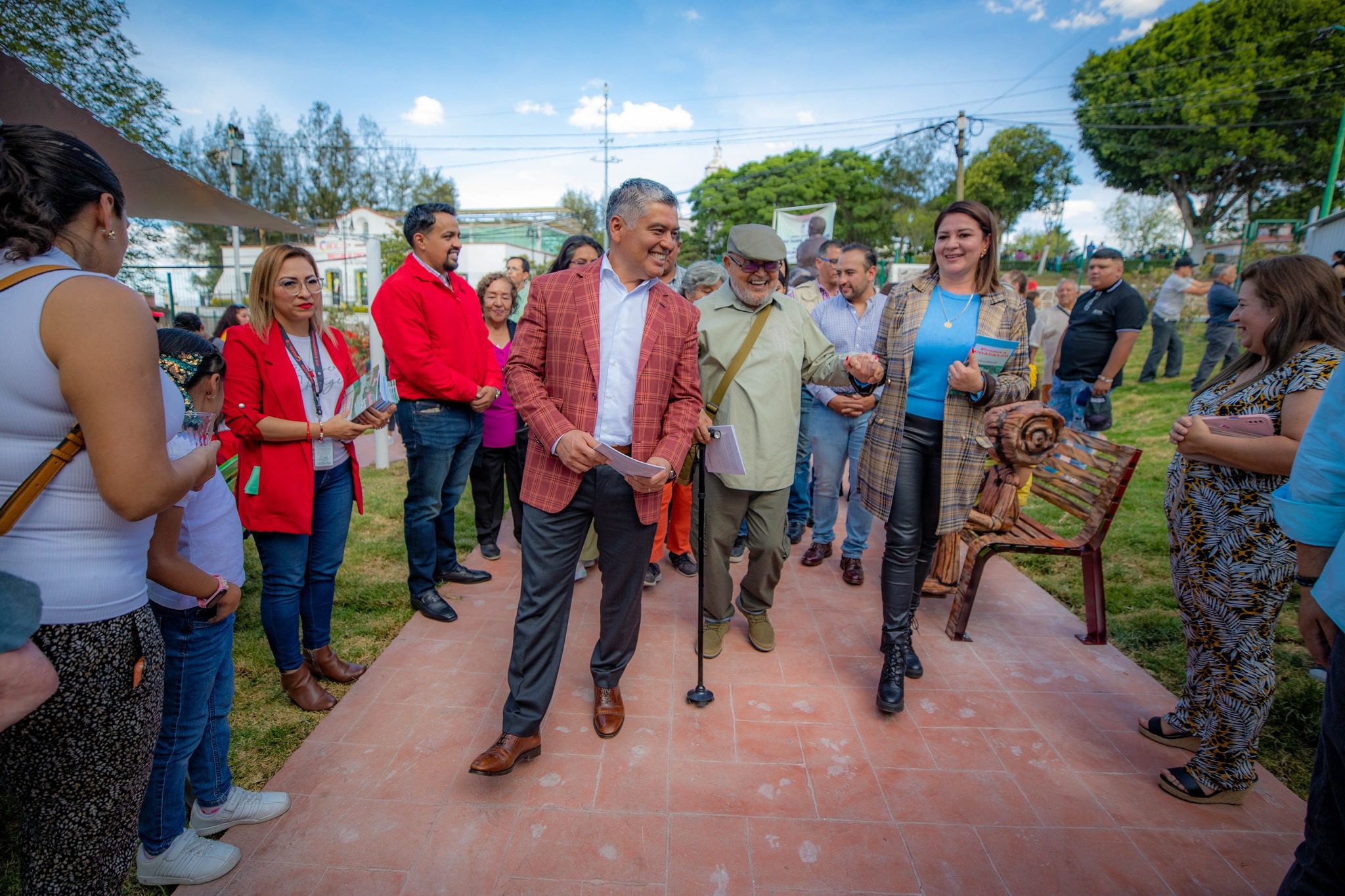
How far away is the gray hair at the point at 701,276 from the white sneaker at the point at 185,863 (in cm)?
336

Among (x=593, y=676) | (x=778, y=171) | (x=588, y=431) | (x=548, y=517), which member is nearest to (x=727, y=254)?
(x=588, y=431)

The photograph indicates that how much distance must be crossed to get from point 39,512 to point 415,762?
1738 millimetres

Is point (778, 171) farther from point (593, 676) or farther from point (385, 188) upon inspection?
point (593, 676)

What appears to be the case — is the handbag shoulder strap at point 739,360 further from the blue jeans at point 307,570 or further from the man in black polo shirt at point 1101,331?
the man in black polo shirt at point 1101,331

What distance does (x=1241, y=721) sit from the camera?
2455 millimetres

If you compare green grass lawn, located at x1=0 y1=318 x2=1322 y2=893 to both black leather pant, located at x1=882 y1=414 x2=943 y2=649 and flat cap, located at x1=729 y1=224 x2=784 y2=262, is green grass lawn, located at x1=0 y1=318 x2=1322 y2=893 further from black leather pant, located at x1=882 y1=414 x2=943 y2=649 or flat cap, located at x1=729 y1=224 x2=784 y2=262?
flat cap, located at x1=729 y1=224 x2=784 y2=262

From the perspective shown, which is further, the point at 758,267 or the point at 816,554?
the point at 816,554

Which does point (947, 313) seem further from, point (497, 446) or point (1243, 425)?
point (497, 446)

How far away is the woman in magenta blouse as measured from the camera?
14.9 ft

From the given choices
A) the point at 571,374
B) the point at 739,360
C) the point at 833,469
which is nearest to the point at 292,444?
the point at 571,374

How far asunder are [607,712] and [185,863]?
1478mm

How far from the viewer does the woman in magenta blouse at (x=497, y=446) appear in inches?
179

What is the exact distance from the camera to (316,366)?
2930 mm

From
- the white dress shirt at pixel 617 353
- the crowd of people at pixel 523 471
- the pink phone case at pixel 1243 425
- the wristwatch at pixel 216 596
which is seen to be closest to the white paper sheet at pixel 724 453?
the crowd of people at pixel 523 471
